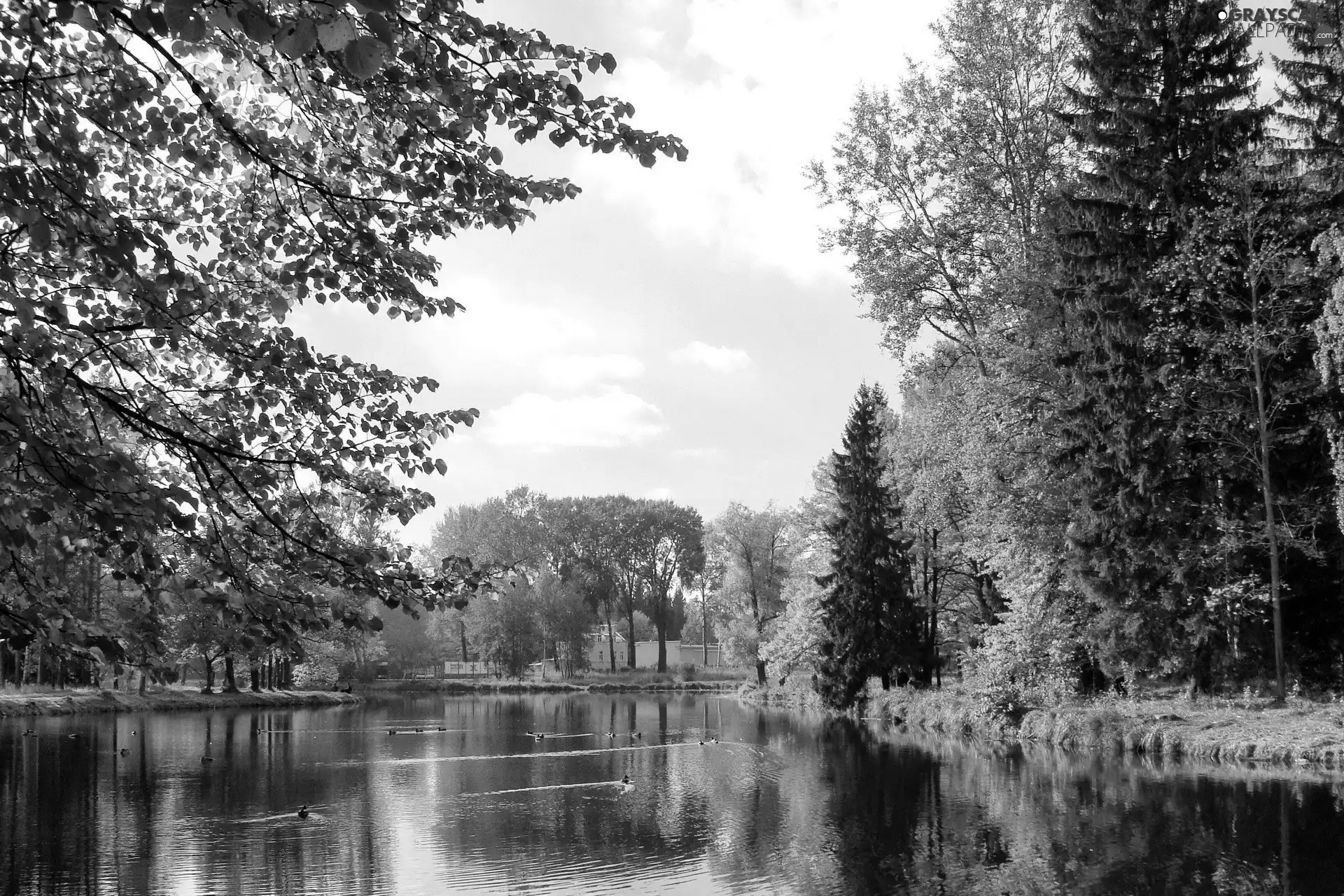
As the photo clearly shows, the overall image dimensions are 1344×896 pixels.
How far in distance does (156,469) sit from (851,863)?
11543 millimetres

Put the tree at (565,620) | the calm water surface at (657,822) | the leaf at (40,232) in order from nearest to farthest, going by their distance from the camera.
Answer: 1. the leaf at (40,232)
2. the calm water surface at (657,822)
3. the tree at (565,620)

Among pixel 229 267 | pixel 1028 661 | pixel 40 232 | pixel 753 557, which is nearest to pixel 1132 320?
pixel 1028 661

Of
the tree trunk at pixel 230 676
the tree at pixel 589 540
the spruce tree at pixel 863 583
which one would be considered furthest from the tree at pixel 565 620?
the spruce tree at pixel 863 583

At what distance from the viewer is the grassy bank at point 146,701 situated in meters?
43.6

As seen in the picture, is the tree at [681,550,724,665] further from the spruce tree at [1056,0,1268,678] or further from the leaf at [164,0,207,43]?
the leaf at [164,0,207,43]

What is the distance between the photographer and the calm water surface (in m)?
14.0

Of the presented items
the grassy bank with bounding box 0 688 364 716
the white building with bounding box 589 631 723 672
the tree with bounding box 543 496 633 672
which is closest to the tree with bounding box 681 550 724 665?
the white building with bounding box 589 631 723 672

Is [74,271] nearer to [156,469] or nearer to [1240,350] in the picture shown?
[156,469]

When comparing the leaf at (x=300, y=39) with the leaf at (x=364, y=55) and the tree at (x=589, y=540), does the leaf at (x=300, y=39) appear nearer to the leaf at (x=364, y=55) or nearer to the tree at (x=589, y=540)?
the leaf at (x=364, y=55)

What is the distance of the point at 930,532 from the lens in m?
41.3

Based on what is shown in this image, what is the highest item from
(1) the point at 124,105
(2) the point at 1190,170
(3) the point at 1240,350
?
(2) the point at 1190,170

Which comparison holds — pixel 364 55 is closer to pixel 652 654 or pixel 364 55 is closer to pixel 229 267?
pixel 229 267

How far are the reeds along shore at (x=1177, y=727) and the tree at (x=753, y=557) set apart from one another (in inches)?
1163

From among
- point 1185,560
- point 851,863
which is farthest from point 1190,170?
point 851,863
